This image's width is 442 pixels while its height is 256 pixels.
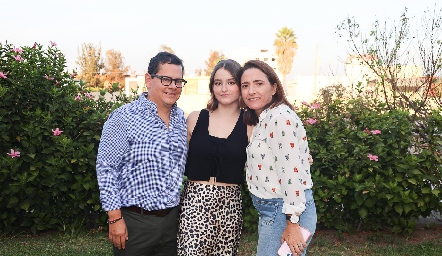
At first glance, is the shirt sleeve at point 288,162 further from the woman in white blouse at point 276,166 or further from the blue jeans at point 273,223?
the blue jeans at point 273,223

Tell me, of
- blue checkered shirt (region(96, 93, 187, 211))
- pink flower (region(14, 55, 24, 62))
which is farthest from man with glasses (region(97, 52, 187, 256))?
pink flower (region(14, 55, 24, 62))

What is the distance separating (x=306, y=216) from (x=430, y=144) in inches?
151

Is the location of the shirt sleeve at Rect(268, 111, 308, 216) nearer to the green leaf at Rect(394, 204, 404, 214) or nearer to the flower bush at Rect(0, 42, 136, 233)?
the green leaf at Rect(394, 204, 404, 214)

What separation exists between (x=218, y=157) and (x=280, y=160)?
625 mm

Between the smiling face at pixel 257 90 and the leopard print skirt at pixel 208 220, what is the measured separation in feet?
2.12

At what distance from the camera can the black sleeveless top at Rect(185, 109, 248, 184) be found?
337 cm

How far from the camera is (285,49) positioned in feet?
181

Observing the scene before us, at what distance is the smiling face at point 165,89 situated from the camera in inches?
132

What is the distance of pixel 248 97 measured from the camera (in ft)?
10.6

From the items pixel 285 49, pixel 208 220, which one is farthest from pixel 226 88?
pixel 285 49

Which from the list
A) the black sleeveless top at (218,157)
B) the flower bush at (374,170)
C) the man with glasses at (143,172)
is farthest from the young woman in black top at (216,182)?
the flower bush at (374,170)

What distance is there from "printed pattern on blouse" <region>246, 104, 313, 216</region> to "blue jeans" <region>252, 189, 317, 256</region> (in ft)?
0.21

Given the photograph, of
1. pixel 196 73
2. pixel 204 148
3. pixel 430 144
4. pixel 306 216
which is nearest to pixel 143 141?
pixel 204 148

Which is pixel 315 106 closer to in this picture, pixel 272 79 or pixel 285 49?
pixel 272 79
